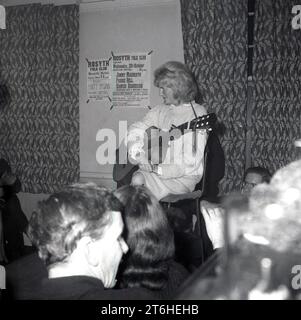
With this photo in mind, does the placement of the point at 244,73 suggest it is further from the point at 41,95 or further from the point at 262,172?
the point at 41,95

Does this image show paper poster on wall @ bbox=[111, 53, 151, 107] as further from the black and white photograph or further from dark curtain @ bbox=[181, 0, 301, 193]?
dark curtain @ bbox=[181, 0, 301, 193]

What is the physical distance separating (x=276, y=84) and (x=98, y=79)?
1.69m

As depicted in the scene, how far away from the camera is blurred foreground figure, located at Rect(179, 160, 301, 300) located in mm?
817

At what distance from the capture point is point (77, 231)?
1.02 meters

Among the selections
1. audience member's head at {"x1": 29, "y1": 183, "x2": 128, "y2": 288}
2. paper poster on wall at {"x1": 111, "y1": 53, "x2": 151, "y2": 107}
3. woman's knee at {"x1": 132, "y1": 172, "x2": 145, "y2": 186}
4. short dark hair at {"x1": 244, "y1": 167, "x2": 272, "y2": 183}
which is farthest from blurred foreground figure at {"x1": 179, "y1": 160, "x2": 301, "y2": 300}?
paper poster on wall at {"x1": 111, "y1": 53, "x2": 151, "y2": 107}

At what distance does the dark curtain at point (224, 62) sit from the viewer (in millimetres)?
3100

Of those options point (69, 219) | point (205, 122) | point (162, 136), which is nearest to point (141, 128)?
point (162, 136)

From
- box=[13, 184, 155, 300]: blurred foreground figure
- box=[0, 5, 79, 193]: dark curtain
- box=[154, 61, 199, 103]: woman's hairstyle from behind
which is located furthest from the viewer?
box=[0, 5, 79, 193]: dark curtain

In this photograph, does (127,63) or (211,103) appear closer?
(211,103)

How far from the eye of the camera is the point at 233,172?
3.21 metres

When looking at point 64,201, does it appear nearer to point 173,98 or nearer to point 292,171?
point 292,171
